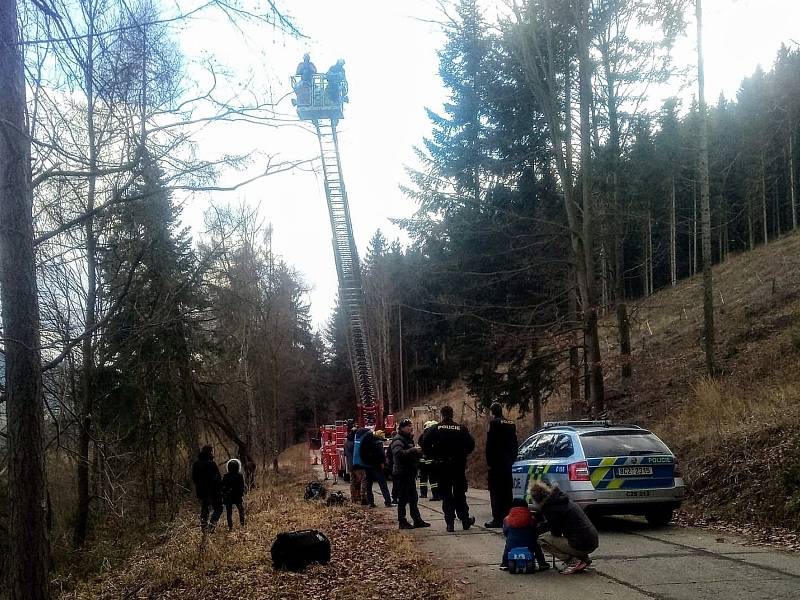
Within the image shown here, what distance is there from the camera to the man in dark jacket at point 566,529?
769 centimetres

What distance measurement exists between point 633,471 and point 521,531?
10.5 feet

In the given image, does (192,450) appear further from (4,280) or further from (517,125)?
(4,280)

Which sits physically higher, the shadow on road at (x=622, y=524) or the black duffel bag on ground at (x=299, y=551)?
the black duffel bag on ground at (x=299, y=551)

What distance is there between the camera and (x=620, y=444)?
10.7 meters

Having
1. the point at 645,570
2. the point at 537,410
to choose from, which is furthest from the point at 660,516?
the point at 537,410

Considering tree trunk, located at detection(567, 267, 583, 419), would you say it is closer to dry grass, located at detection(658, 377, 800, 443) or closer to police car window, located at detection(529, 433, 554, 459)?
dry grass, located at detection(658, 377, 800, 443)

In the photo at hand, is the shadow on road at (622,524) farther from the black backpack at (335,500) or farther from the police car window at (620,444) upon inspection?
the black backpack at (335,500)

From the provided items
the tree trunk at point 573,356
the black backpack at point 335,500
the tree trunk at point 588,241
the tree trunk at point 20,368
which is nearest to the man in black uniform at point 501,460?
the black backpack at point 335,500

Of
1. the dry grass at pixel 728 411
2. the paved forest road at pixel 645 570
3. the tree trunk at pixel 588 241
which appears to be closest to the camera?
the paved forest road at pixel 645 570

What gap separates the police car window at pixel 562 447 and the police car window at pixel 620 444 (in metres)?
0.24

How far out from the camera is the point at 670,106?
24250mm

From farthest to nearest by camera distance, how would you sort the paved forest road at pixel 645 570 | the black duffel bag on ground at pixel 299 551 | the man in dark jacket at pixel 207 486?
the man in dark jacket at pixel 207 486 → the black duffel bag on ground at pixel 299 551 → the paved forest road at pixel 645 570

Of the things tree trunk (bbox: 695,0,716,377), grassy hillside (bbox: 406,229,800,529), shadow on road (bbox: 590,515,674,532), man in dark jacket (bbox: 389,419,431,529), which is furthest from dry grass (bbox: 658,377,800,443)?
man in dark jacket (bbox: 389,419,431,529)

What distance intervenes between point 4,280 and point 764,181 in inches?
2132
